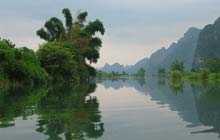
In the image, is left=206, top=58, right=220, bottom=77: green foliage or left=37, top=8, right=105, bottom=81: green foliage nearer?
left=37, top=8, right=105, bottom=81: green foliage

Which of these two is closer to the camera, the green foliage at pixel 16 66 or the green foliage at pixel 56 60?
the green foliage at pixel 16 66


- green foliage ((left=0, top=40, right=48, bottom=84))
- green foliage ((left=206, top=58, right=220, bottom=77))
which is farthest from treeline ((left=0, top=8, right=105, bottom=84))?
green foliage ((left=206, top=58, right=220, bottom=77))

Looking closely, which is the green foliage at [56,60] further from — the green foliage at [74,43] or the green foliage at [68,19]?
the green foliage at [68,19]

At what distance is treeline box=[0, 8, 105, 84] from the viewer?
1459 inches

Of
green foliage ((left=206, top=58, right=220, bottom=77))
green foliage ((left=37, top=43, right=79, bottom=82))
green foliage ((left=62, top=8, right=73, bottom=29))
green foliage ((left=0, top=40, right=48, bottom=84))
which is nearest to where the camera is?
green foliage ((left=0, top=40, right=48, bottom=84))

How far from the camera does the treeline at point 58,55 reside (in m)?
37.1

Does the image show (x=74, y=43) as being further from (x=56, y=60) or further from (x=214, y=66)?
(x=214, y=66)

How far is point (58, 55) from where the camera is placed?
159 ft

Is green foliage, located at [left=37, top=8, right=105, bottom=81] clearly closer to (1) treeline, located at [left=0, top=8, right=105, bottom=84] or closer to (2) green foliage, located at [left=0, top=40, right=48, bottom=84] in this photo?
(1) treeline, located at [left=0, top=8, right=105, bottom=84]

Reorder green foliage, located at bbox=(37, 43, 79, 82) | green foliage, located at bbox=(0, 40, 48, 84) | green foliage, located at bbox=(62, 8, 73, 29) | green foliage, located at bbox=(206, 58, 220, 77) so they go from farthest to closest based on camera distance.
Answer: green foliage, located at bbox=(206, 58, 220, 77) → green foliage, located at bbox=(62, 8, 73, 29) → green foliage, located at bbox=(37, 43, 79, 82) → green foliage, located at bbox=(0, 40, 48, 84)

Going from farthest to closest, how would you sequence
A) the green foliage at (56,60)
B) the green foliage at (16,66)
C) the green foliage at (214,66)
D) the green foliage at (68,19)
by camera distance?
the green foliage at (214,66), the green foliage at (68,19), the green foliage at (56,60), the green foliage at (16,66)

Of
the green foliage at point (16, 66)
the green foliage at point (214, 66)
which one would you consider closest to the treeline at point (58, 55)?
the green foliage at point (16, 66)

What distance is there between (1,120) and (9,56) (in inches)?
1017

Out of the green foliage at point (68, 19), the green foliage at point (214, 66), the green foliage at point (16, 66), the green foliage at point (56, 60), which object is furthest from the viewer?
the green foliage at point (214, 66)
